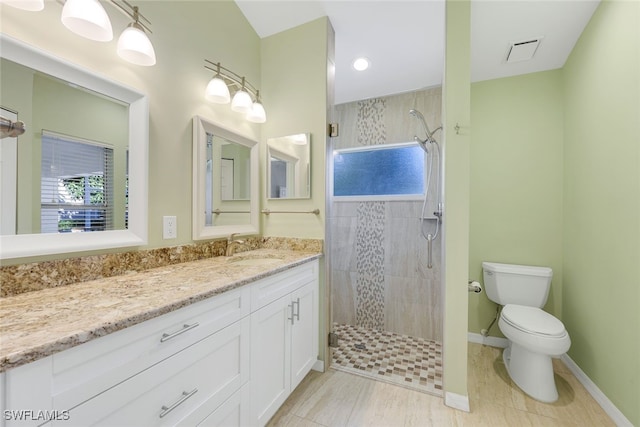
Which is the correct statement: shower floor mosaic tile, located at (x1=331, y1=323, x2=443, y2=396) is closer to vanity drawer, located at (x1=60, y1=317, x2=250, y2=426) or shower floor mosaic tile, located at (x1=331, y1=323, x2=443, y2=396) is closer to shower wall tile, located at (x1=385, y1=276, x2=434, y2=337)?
shower wall tile, located at (x1=385, y1=276, x2=434, y2=337)

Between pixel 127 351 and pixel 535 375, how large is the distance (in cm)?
220

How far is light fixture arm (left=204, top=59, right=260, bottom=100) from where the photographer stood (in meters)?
1.62

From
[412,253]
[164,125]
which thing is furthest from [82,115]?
[412,253]

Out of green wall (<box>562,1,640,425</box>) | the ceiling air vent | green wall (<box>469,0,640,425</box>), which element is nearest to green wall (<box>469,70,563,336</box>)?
green wall (<box>469,0,640,425</box>)

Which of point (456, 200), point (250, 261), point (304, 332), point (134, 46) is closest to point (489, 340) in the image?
point (456, 200)

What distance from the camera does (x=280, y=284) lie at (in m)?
1.39

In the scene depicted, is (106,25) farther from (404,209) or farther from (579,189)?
(579,189)

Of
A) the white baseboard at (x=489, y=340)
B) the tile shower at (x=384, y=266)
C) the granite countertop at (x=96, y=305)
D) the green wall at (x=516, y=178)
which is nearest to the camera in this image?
the granite countertop at (x=96, y=305)

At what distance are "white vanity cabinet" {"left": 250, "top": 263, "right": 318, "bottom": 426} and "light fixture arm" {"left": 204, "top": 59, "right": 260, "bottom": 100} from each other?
133 cm

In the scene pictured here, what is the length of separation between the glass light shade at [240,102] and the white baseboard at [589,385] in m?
2.71

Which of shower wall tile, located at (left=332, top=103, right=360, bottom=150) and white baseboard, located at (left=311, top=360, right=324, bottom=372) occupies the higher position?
shower wall tile, located at (left=332, top=103, right=360, bottom=150)

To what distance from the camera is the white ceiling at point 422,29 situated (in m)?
1.68

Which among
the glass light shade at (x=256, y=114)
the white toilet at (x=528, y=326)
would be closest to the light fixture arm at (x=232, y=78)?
the glass light shade at (x=256, y=114)

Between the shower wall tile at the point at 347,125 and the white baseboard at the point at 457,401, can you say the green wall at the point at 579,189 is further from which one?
the shower wall tile at the point at 347,125
